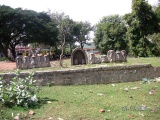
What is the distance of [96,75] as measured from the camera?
7.90m

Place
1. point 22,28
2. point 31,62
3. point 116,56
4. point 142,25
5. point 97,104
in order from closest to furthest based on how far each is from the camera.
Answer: point 97,104 < point 31,62 < point 116,56 < point 142,25 < point 22,28

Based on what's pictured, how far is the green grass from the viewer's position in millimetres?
4516

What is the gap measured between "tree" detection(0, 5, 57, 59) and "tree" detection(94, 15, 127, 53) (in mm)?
8457

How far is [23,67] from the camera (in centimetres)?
1419

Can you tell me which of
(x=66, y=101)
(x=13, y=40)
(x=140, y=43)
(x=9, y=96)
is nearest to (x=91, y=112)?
(x=66, y=101)

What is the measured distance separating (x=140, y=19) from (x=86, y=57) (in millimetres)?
11507

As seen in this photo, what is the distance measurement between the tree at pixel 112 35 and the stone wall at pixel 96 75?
27.5 m

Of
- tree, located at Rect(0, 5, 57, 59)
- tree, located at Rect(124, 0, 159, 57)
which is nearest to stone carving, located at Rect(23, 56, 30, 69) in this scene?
tree, located at Rect(124, 0, 159, 57)

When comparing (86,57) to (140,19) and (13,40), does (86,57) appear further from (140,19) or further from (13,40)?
(13,40)

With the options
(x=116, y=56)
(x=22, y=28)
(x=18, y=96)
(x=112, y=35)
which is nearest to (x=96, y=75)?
(x=18, y=96)

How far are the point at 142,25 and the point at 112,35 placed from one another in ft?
43.3

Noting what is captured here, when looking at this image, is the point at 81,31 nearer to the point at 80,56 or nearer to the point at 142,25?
the point at 142,25

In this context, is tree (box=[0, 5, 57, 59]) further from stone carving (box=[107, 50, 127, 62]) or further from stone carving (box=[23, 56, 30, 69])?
stone carving (box=[107, 50, 127, 62])

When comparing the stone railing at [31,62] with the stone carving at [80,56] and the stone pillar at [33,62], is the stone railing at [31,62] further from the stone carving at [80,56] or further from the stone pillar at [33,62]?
the stone carving at [80,56]
